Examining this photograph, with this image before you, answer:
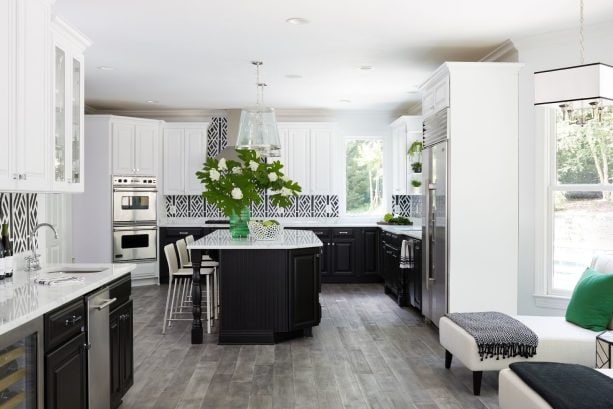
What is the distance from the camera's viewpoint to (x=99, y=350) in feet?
10.7

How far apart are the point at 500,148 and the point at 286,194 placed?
2134 mm

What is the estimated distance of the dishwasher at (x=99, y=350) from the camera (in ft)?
10.2

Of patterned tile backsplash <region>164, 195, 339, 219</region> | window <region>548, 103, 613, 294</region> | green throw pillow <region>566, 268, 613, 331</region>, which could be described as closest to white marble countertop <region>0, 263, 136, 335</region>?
green throw pillow <region>566, 268, 613, 331</region>

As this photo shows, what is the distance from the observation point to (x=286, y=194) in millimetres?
6070

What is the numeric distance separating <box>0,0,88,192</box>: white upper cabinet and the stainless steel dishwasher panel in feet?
2.37

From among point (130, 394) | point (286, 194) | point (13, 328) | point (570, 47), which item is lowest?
point (130, 394)

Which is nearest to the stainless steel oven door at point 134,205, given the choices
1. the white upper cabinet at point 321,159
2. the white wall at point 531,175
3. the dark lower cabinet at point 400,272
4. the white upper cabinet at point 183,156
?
the white upper cabinet at point 183,156

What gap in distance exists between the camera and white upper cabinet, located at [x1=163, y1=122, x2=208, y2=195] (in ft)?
30.6

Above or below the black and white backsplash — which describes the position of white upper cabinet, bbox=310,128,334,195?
above

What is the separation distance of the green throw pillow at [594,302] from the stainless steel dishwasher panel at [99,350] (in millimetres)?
3182

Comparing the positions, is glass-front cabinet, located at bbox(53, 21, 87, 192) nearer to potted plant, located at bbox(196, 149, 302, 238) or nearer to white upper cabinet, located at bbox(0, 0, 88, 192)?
white upper cabinet, located at bbox(0, 0, 88, 192)

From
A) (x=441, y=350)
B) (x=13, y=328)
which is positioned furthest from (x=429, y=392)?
(x=13, y=328)

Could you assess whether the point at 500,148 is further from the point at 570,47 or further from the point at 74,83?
the point at 74,83

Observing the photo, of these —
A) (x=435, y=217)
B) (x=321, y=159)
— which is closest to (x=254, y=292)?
(x=435, y=217)
